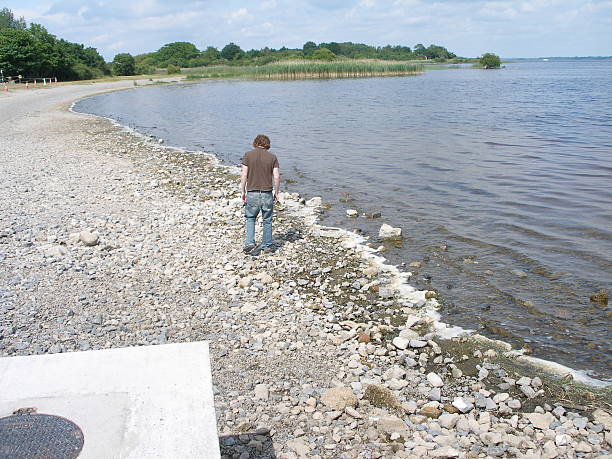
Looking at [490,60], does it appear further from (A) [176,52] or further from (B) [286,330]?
(B) [286,330]

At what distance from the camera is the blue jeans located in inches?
417

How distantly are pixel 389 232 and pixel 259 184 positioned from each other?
3.31m

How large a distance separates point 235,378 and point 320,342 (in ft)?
4.44

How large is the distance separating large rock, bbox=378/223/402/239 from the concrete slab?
7.91m

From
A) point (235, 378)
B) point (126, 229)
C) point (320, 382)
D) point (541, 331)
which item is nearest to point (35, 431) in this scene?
point (235, 378)

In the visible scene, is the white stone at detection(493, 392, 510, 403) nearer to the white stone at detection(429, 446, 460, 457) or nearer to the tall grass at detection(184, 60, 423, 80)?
the white stone at detection(429, 446, 460, 457)

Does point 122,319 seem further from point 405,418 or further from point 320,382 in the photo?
point 405,418

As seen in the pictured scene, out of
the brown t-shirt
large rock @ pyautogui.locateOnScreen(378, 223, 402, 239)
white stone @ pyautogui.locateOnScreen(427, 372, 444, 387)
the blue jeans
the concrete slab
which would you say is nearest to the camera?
the concrete slab

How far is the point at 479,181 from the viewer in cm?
1789

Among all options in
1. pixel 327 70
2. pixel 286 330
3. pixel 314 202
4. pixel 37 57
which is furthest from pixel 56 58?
pixel 286 330

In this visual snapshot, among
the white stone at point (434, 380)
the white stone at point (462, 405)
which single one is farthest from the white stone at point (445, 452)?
the white stone at point (434, 380)

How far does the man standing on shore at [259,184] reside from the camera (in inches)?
411

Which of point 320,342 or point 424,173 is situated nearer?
point 320,342

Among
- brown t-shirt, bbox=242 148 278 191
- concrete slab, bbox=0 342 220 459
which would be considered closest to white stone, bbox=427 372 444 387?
concrete slab, bbox=0 342 220 459
